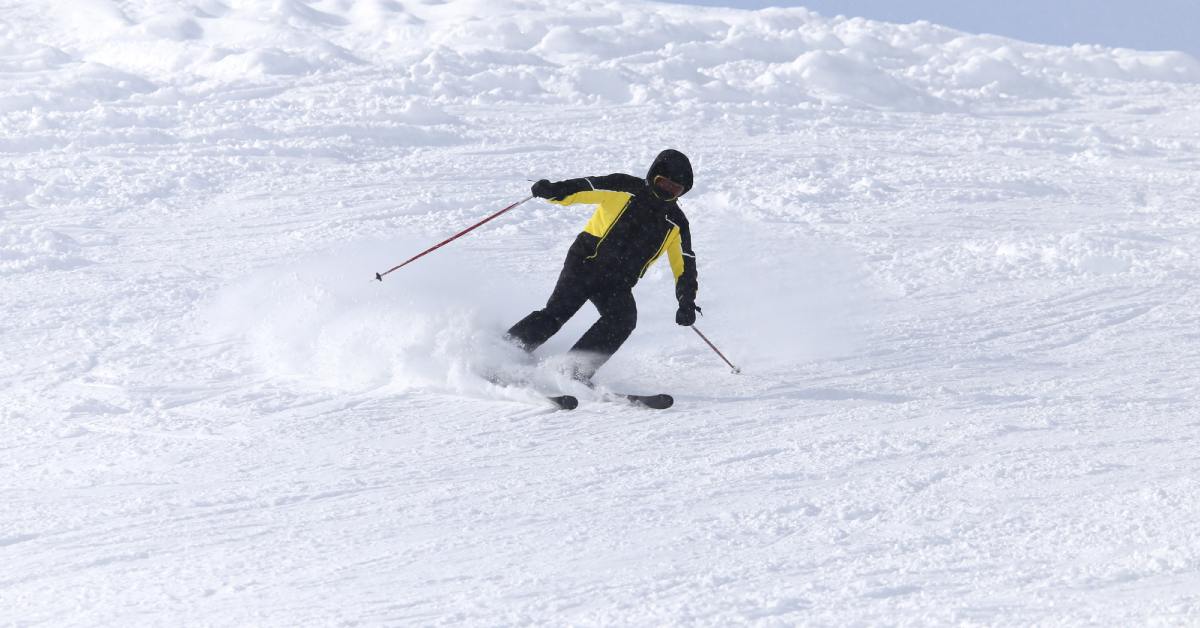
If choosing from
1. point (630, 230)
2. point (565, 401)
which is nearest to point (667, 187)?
point (630, 230)

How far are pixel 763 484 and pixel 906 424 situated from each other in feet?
3.51

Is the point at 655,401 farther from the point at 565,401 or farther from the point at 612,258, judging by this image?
the point at 612,258

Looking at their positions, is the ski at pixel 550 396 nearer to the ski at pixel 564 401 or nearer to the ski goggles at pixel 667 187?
the ski at pixel 564 401

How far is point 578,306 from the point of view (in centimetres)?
570

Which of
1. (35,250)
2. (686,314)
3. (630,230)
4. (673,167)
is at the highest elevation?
(673,167)

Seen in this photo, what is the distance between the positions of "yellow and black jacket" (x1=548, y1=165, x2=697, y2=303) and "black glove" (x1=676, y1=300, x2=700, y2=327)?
22mm

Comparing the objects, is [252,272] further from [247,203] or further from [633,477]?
[633,477]

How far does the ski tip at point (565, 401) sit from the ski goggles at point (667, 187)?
107 cm

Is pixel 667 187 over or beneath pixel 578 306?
over

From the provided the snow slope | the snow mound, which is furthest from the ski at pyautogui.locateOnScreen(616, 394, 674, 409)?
the snow mound

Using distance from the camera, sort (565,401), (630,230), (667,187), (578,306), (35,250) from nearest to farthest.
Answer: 1. (565,401)
2. (667,187)
3. (630,230)
4. (578,306)
5. (35,250)

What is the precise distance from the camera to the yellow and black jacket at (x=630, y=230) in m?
5.52

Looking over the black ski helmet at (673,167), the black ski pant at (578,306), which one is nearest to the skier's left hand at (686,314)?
the black ski pant at (578,306)

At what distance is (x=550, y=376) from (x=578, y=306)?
0.39 metres
